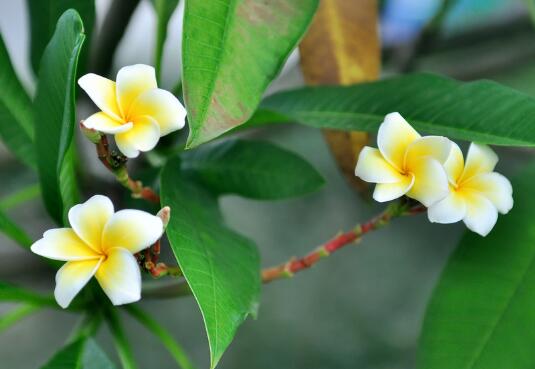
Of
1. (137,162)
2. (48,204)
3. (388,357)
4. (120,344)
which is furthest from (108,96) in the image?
(388,357)

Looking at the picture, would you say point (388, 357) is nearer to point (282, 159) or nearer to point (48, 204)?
point (282, 159)

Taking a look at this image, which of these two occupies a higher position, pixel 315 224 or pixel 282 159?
pixel 282 159

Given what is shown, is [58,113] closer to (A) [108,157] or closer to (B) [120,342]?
(A) [108,157]

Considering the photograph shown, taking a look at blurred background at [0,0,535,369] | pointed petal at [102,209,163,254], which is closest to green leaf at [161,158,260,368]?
pointed petal at [102,209,163,254]

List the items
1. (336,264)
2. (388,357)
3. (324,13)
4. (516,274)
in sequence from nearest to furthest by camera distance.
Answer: (516,274), (324,13), (388,357), (336,264)

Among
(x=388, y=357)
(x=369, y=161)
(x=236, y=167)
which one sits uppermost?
(x=369, y=161)

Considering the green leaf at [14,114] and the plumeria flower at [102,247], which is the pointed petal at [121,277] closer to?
the plumeria flower at [102,247]

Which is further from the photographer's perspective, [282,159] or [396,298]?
[396,298]

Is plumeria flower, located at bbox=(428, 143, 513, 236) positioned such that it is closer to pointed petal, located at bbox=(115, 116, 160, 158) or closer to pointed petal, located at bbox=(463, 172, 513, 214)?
pointed petal, located at bbox=(463, 172, 513, 214)
